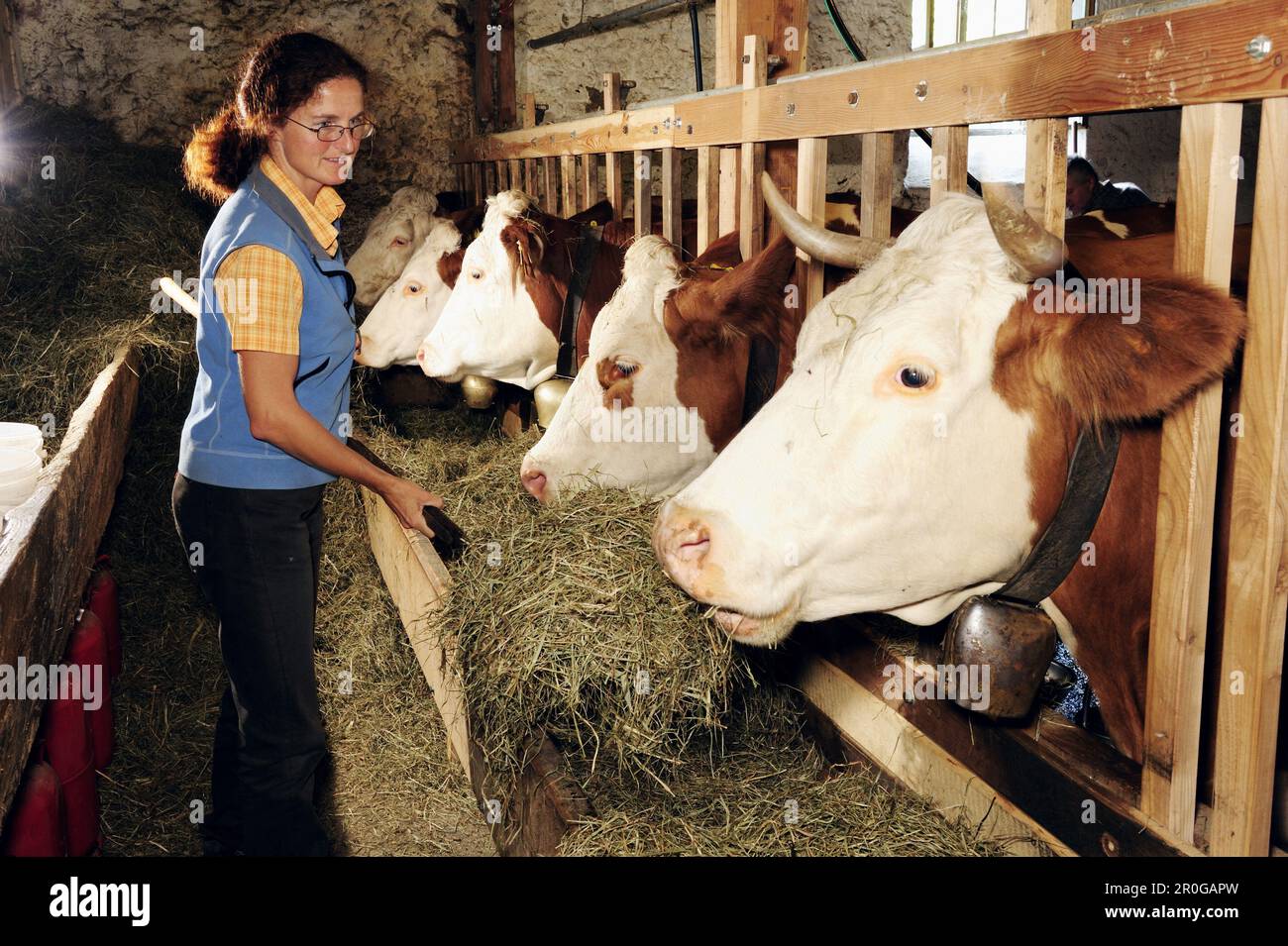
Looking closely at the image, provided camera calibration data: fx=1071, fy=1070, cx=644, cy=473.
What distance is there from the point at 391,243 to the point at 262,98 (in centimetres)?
464

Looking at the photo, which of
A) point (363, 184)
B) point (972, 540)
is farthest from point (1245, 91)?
point (363, 184)

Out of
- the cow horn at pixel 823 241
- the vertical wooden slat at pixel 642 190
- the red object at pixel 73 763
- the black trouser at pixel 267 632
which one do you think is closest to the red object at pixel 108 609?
the red object at pixel 73 763

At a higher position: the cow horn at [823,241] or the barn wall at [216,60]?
the barn wall at [216,60]

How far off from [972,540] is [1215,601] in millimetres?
461

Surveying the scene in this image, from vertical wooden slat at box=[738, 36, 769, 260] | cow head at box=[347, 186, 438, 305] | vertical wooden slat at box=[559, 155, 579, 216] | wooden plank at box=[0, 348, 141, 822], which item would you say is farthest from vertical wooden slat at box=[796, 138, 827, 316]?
cow head at box=[347, 186, 438, 305]

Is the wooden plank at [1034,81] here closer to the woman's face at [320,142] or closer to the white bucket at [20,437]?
the woman's face at [320,142]

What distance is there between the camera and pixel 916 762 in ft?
7.69

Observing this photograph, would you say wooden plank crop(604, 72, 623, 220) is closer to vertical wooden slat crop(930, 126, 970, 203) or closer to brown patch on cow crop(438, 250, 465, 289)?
brown patch on cow crop(438, 250, 465, 289)

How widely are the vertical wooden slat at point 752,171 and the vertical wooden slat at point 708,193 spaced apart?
0.26 metres

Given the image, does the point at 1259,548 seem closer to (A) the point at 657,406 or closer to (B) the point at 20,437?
(A) the point at 657,406

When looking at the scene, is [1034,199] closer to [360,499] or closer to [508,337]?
[508,337]

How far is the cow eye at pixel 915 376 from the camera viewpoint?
6.03 feet

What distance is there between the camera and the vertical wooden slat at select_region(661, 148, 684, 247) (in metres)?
3.79

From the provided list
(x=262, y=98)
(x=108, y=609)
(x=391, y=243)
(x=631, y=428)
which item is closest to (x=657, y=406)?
(x=631, y=428)
